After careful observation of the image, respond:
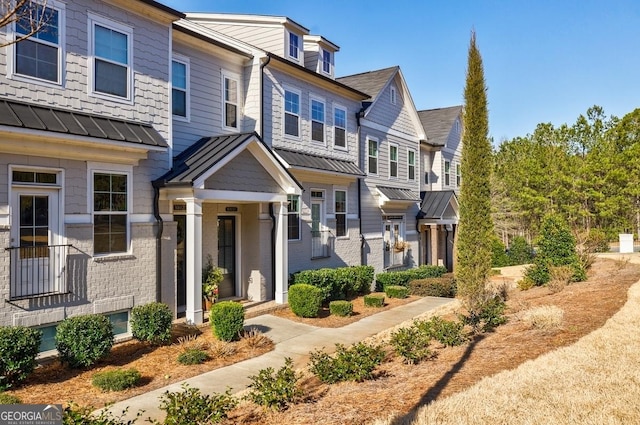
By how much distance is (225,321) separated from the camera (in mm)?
10023

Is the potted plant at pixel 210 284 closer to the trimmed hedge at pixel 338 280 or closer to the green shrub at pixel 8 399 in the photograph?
the trimmed hedge at pixel 338 280

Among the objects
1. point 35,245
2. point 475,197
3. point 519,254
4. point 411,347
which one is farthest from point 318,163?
point 519,254

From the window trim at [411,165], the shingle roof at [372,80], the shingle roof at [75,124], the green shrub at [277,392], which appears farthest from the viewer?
the window trim at [411,165]

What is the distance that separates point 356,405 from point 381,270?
14285 millimetres

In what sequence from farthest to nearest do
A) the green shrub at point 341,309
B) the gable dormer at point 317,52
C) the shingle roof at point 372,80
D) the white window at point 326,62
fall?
1. the shingle roof at point 372,80
2. the white window at point 326,62
3. the gable dormer at point 317,52
4. the green shrub at point 341,309

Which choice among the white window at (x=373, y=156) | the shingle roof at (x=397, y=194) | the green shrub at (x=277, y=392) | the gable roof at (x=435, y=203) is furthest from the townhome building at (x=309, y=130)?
the green shrub at (x=277, y=392)

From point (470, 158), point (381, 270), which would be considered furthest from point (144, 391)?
point (381, 270)

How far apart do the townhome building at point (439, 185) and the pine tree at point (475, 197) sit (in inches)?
467

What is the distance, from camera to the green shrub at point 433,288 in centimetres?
1775

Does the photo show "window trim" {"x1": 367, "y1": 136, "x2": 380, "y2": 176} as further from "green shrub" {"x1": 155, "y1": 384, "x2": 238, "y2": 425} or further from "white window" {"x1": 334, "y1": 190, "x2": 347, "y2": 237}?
→ "green shrub" {"x1": 155, "y1": 384, "x2": 238, "y2": 425}

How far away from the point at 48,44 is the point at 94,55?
93 cm

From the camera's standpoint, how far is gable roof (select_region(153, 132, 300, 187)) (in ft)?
34.9

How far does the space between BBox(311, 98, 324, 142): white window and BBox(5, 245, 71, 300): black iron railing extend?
948 cm

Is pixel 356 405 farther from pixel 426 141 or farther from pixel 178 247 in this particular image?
pixel 426 141
